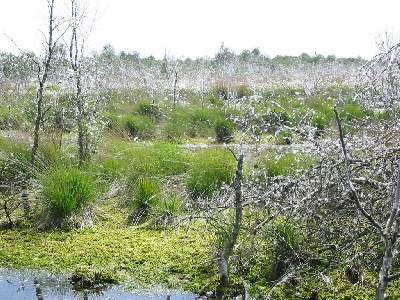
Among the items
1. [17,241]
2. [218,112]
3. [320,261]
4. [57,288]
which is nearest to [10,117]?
[218,112]

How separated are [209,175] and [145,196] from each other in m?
1.03

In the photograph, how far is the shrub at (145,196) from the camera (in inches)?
297

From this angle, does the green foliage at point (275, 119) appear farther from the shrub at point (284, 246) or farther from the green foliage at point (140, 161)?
the green foliage at point (140, 161)

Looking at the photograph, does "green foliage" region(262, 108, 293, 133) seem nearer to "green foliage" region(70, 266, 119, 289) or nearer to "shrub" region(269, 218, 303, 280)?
"shrub" region(269, 218, 303, 280)

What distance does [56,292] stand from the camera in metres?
5.27

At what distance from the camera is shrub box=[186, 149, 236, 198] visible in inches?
316

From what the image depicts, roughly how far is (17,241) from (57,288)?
5.08ft

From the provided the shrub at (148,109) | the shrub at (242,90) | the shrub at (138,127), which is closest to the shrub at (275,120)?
the shrub at (138,127)

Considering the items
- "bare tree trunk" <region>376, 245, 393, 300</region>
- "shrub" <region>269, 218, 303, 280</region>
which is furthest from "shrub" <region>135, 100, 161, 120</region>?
"bare tree trunk" <region>376, 245, 393, 300</region>

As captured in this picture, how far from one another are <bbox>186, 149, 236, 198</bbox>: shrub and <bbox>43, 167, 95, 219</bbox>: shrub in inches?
56.9

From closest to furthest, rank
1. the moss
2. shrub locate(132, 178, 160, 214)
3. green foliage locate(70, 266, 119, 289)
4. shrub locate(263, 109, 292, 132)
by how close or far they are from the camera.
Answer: shrub locate(263, 109, 292, 132), green foliage locate(70, 266, 119, 289), the moss, shrub locate(132, 178, 160, 214)

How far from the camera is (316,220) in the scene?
5254 mm

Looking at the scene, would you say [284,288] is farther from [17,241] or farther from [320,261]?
[17,241]

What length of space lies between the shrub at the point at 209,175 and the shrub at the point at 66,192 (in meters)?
1.45
